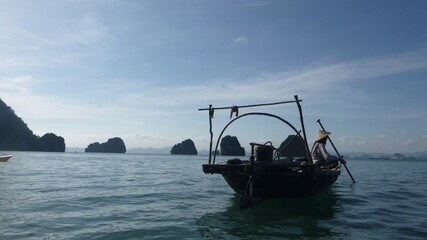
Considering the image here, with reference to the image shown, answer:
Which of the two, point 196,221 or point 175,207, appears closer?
point 196,221

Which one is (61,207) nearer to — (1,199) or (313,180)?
(1,199)

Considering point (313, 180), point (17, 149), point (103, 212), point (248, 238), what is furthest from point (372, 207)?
point (17, 149)

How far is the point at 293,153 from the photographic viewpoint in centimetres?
14062

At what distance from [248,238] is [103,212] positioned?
5.68 m

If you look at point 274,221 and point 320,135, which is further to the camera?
point 320,135

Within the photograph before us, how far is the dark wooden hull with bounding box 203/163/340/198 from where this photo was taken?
10.3m

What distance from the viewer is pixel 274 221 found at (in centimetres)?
888

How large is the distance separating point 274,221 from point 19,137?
537ft

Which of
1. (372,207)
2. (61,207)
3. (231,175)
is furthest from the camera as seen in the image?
(372,207)

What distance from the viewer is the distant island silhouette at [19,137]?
435 feet

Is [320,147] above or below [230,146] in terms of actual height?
below

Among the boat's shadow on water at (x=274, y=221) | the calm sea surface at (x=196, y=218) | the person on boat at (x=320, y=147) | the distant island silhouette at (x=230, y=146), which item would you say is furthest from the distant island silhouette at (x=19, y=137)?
the boat's shadow on water at (x=274, y=221)

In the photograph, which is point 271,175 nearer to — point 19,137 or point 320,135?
point 320,135

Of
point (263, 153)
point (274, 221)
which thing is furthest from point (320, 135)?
point (274, 221)
